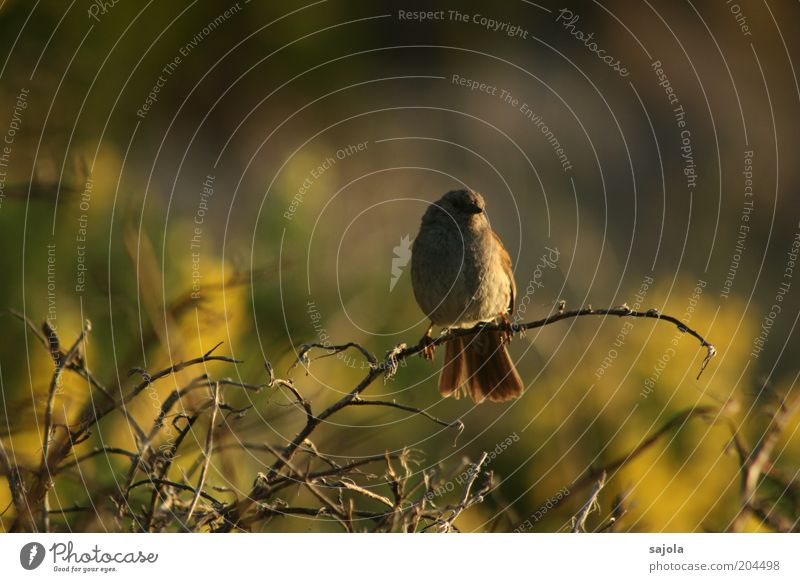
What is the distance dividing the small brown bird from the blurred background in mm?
98

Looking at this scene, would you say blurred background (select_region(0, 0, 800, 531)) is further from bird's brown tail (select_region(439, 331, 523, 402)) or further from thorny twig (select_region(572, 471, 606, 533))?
thorny twig (select_region(572, 471, 606, 533))

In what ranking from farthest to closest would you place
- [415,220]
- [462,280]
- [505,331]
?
[415,220], [505,331], [462,280]

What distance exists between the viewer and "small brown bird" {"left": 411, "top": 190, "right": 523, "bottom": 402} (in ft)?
11.6

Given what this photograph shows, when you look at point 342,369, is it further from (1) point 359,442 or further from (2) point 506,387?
(2) point 506,387

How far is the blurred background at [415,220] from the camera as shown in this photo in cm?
287

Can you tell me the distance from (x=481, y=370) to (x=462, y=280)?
449mm

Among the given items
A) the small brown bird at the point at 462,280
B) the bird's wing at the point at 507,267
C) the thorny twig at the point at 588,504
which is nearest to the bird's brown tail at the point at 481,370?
the small brown bird at the point at 462,280

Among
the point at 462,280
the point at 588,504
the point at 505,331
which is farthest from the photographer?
the point at 505,331

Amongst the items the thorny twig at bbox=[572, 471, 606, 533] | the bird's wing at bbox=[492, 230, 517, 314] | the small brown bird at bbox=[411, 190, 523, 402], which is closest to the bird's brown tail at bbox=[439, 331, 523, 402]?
the small brown bird at bbox=[411, 190, 523, 402]

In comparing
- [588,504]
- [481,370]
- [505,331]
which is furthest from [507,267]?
[588,504]

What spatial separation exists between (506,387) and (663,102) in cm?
271

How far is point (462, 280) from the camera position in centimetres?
354

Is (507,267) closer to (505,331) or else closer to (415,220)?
(505,331)
